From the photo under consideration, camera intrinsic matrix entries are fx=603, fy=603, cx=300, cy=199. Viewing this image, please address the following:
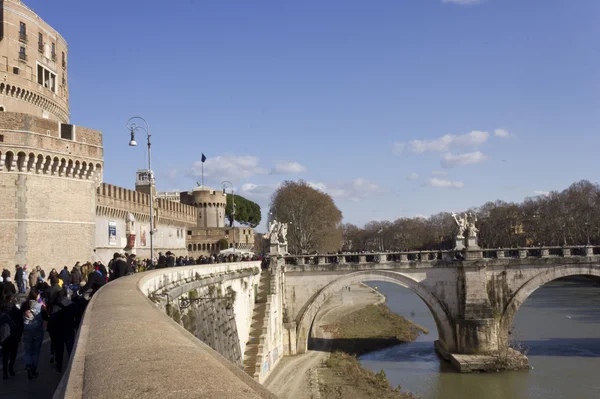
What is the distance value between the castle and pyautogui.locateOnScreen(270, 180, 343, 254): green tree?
26601mm

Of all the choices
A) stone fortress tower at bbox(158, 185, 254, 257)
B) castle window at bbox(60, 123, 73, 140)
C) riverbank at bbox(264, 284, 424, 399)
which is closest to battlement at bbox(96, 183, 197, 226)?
stone fortress tower at bbox(158, 185, 254, 257)

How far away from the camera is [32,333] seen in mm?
→ 7141

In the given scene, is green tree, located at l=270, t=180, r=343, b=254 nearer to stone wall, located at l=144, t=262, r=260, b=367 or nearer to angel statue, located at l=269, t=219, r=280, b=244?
angel statue, located at l=269, t=219, r=280, b=244

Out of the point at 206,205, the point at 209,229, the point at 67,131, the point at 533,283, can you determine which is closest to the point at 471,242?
the point at 533,283

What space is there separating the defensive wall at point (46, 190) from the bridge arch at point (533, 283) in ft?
56.8

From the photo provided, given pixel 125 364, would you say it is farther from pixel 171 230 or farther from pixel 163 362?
pixel 171 230

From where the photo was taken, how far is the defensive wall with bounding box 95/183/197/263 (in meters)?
28.6

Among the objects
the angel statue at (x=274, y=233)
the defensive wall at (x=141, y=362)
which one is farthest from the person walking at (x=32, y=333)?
the angel statue at (x=274, y=233)

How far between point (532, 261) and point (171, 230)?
26.3 m

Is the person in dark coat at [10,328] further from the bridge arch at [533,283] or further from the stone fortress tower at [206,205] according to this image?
the stone fortress tower at [206,205]

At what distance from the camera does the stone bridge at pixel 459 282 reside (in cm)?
2559

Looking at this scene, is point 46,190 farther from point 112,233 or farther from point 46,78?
point 46,78

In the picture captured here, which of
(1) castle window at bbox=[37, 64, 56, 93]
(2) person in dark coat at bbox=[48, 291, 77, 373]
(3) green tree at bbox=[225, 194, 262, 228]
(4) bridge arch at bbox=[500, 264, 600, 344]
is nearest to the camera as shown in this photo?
(2) person in dark coat at bbox=[48, 291, 77, 373]

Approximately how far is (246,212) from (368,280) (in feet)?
195
